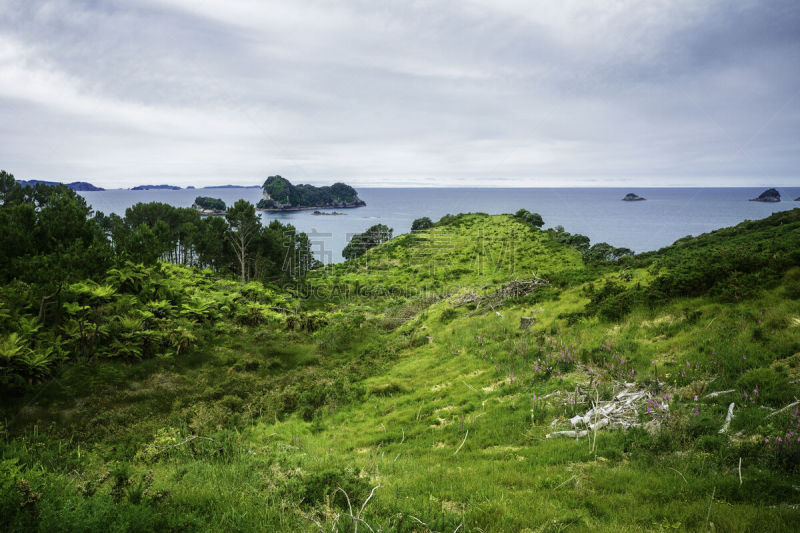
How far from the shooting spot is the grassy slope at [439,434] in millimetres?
4785

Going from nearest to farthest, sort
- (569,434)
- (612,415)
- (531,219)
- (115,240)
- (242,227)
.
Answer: (569,434)
(612,415)
(115,240)
(242,227)
(531,219)

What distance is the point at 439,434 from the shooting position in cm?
877

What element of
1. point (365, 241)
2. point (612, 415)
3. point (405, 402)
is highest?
point (365, 241)

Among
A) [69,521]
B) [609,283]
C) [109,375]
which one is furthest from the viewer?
[609,283]

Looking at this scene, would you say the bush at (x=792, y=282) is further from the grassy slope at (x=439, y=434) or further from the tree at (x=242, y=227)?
the tree at (x=242, y=227)

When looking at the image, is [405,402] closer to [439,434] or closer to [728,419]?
[439,434]

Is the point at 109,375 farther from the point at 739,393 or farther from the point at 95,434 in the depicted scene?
the point at 739,393

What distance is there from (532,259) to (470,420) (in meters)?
36.1

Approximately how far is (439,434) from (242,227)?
35.9 meters

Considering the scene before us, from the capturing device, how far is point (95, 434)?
9516 mm

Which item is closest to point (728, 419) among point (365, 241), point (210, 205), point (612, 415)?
point (612, 415)

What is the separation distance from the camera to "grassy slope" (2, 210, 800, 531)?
4785 millimetres

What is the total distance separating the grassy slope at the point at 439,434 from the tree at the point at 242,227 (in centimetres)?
2389

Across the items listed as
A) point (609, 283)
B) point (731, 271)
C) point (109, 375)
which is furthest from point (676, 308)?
point (109, 375)
